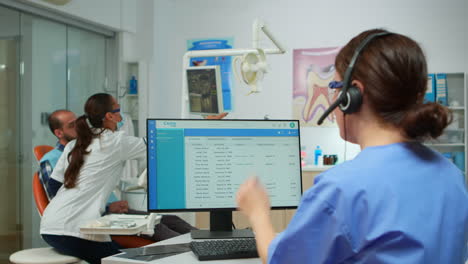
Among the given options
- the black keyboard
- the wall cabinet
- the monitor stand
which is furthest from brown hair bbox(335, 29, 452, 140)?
the wall cabinet

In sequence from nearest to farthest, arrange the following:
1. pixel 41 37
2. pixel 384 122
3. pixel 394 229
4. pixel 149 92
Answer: pixel 394 229, pixel 384 122, pixel 41 37, pixel 149 92

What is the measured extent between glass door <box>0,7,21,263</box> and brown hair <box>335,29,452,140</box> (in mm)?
3517

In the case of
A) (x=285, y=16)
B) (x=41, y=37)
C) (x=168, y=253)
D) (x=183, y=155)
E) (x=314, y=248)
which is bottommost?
(x=168, y=253)

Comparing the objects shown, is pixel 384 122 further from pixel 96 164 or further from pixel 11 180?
pixel 11 180

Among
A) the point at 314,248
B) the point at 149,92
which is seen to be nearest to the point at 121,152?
the point at 314,248

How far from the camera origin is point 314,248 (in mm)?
903

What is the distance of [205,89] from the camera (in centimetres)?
222

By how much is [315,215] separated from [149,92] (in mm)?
4456

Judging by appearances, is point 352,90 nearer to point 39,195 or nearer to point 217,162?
point 217,162

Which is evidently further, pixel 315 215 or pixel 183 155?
pixel 183 155

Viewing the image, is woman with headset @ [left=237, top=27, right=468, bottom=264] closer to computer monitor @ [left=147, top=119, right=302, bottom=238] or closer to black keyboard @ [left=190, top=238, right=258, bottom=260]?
black keyboard @ [left=190, top=238, right=258, bottom=260]

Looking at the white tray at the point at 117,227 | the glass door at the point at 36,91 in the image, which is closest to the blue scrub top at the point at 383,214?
the white tray at the point at 117,227

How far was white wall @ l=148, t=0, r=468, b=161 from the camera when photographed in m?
4.46

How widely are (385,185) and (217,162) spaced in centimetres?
93
